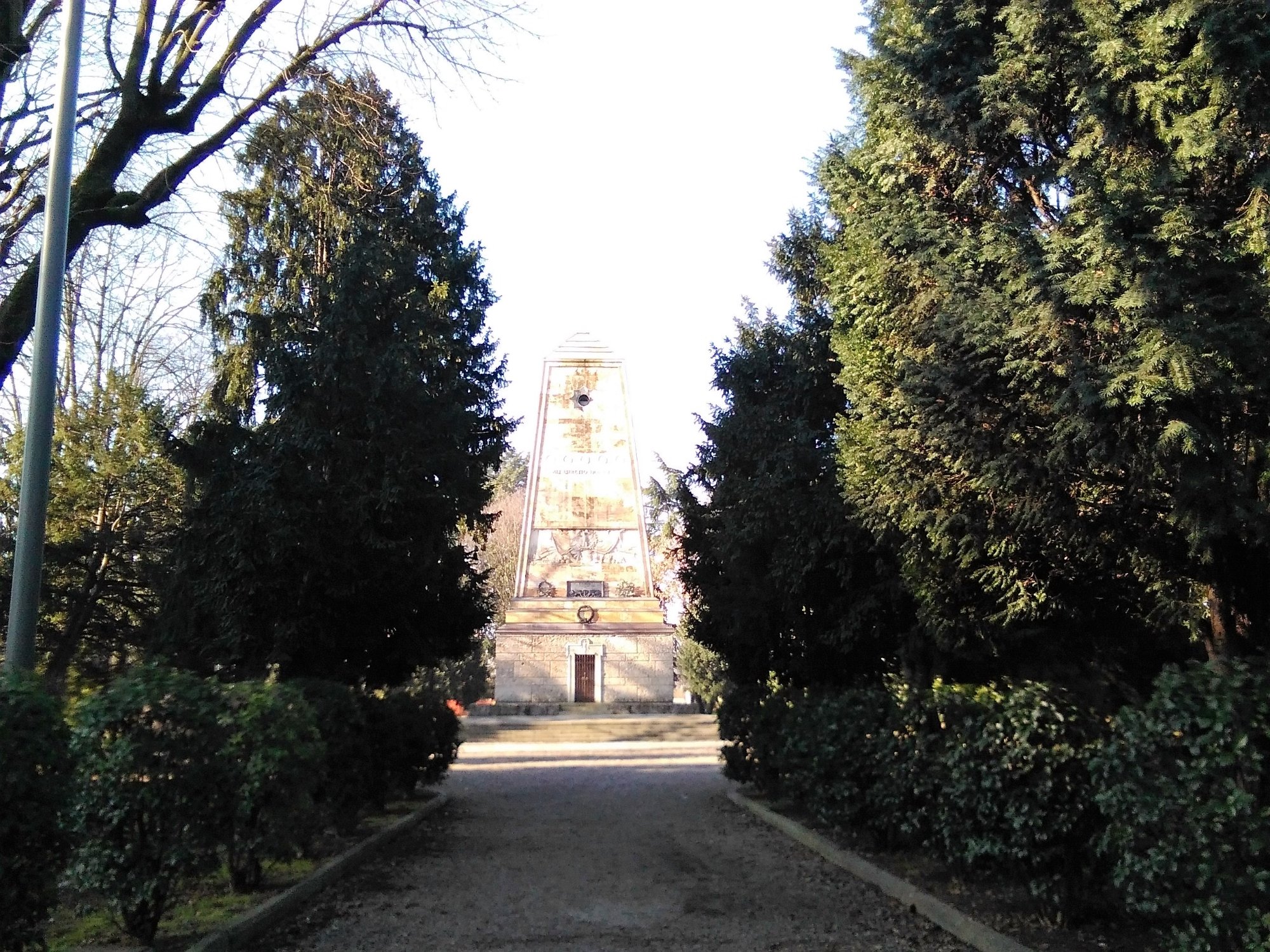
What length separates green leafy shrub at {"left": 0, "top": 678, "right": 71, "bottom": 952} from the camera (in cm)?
454

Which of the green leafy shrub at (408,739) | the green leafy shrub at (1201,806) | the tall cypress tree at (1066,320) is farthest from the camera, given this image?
the green leafy shrub at (408,739)

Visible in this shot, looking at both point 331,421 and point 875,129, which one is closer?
point 875,129

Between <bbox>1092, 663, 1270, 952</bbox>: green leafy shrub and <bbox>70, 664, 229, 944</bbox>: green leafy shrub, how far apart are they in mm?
4807

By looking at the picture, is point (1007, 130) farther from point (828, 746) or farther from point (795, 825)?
point (795, 825)

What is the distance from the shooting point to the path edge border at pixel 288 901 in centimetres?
636

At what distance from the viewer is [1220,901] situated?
177 inches

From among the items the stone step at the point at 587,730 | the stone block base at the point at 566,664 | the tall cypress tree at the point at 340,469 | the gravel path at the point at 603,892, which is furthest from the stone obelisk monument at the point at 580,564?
the gravel path at the point at 603,892

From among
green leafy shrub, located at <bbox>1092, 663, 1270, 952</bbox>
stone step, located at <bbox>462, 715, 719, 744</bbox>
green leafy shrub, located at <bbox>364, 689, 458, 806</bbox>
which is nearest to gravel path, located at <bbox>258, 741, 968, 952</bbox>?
green leafy shrub, located at <bbox>364, 689, 458, 806</bbox>

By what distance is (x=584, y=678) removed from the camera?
37.0 meters

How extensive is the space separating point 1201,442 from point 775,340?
878cm

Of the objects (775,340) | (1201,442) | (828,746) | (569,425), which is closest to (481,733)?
(569,425)

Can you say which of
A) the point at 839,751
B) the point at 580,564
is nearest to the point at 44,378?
the point at 839,751

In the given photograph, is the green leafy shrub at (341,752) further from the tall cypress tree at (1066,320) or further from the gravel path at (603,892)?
the tall cypress tree at (1066,320)

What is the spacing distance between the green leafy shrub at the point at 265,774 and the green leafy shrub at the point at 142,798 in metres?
0.35
